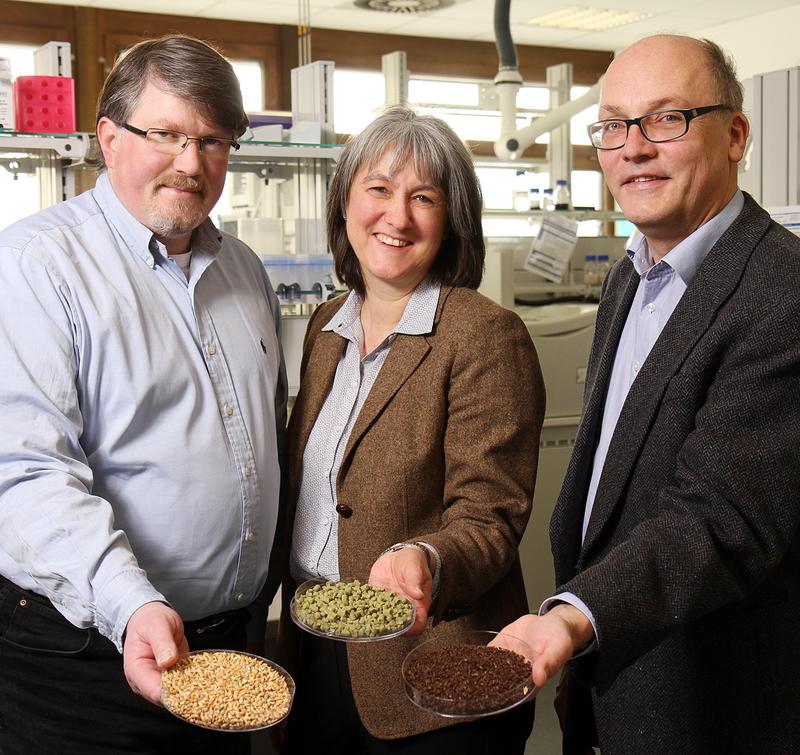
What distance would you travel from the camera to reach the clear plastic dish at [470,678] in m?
1.22

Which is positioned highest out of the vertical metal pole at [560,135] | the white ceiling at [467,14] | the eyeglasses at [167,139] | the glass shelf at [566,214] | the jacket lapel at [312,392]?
the white ceiling at [467,14]

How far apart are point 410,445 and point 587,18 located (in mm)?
7026

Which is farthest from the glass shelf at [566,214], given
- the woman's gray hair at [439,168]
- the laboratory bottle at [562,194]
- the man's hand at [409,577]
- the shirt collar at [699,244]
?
the man's hand at [409,577]

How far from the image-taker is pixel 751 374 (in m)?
1.32

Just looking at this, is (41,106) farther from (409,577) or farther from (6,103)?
(409,577)

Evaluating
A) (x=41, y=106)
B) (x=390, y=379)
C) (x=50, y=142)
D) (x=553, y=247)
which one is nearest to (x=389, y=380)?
(x=390, y=379)

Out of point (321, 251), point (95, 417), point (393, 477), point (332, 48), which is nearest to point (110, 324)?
point (95, 417)

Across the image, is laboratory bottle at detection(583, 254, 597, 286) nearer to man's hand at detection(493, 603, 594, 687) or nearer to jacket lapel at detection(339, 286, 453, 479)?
jacket lapel at detection(339, 286, 453, 479)

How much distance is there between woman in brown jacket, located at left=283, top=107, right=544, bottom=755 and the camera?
5.34ft

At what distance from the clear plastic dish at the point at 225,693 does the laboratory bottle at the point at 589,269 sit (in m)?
3.20

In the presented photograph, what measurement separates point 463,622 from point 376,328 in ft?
1.80

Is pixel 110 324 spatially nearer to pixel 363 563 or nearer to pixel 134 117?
pixel 134 117

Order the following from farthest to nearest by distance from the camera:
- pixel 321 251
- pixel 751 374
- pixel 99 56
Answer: pixel 99 56 → pixel 321 251 → pixel 751 374

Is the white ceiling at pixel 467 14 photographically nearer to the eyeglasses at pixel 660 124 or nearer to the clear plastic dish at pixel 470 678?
the eyeglasses at pixel 660 124
